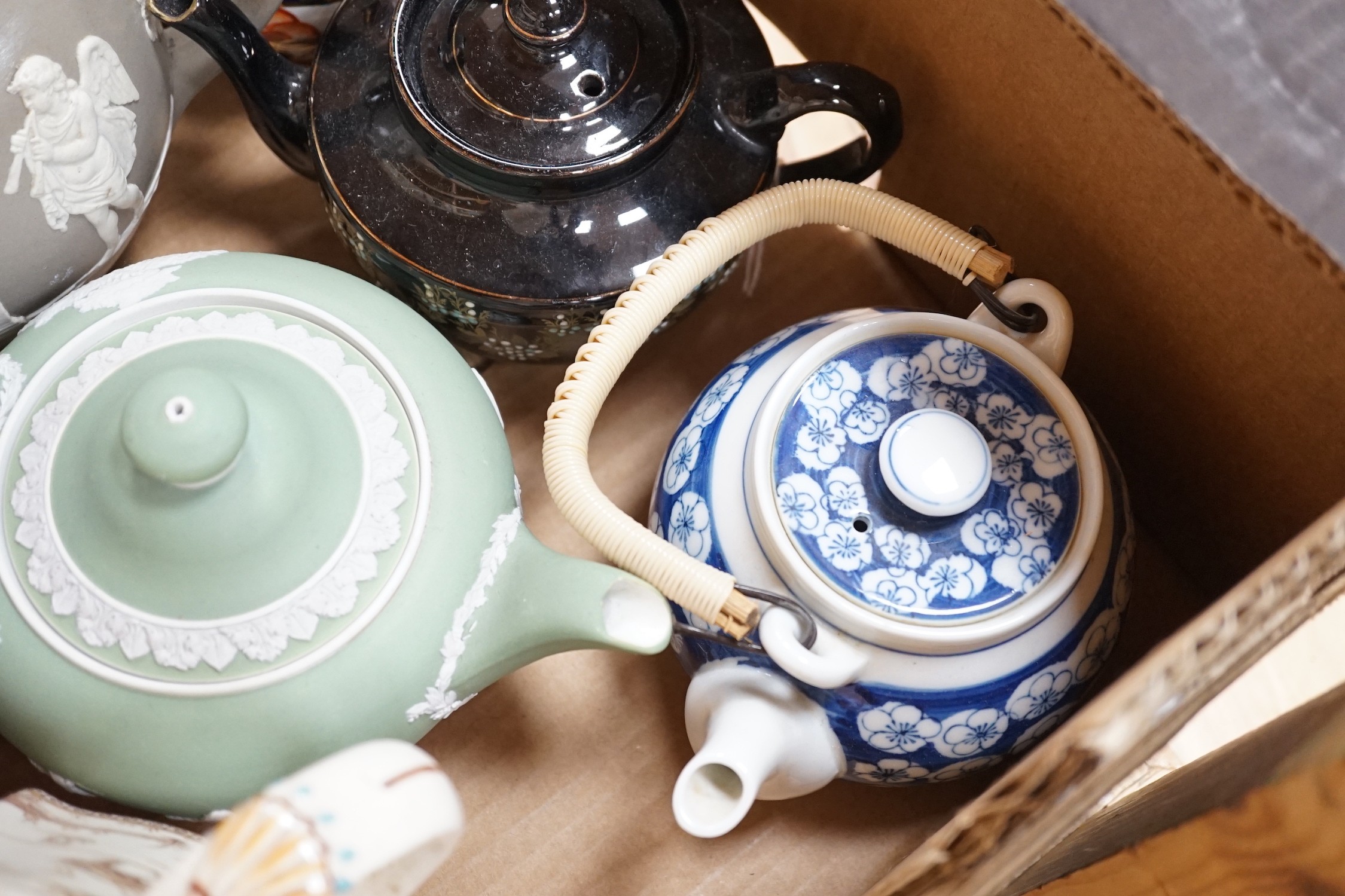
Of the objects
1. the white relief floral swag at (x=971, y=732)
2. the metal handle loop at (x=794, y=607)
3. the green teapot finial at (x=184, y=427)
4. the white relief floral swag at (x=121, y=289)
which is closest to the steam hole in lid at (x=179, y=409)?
the green teapot finial at (x=184, y=427)

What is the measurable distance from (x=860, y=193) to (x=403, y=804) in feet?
1.30

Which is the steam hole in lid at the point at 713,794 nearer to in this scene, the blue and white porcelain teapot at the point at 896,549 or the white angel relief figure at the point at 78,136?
the blue and white porcelain teapot at the point at 896,549

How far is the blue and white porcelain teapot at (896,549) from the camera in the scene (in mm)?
494

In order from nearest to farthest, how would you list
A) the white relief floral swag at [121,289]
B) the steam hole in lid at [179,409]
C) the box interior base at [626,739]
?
1. the steam hole in lid at [179,409]
2. the white relief floral swag at [121,289]
3. the box interior base at [626,739]

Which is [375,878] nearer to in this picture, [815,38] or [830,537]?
[830,537]

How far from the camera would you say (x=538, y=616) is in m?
0.50

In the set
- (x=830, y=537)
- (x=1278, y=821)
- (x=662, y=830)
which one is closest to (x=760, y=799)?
(x=662, y=830)

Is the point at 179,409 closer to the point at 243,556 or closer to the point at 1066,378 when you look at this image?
the point at 243,556

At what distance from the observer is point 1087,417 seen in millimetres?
567

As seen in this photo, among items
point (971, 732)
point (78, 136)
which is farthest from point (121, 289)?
point (971, 732)

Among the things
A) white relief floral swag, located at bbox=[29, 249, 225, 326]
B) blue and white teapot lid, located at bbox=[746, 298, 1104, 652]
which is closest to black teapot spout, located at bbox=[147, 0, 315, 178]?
white relief floral swag, located at bbox=[29, 249, 225, 326]

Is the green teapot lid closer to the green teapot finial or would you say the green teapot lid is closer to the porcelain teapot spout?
the green teapot finial

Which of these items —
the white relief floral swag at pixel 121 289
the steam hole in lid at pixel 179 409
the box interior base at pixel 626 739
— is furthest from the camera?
the box interior base at pixel 626 739

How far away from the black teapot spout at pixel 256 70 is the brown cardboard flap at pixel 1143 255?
13.0 inches
